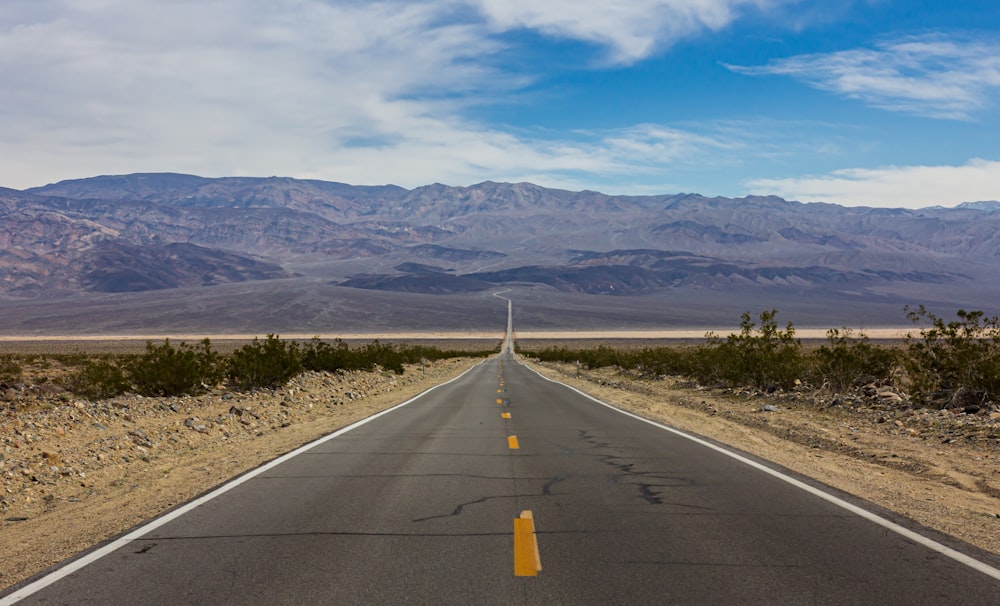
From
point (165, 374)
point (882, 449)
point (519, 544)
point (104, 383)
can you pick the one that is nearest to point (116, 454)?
point (104, 383)

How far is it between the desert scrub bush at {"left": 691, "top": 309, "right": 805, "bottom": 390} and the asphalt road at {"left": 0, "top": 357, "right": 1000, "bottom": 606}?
16.0 metres

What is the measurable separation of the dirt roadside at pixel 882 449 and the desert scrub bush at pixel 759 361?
2325mm

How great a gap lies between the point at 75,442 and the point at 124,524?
23.4 feet

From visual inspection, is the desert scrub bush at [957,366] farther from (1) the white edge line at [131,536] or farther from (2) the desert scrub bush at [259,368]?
(2) the desert scrub bush at [259,368]

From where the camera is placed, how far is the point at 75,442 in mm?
13891

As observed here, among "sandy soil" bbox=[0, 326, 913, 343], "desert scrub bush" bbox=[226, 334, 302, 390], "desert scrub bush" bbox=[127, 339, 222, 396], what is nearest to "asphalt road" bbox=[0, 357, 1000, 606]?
"desert scrub bush" bbox=[127, 339, 222, 396]

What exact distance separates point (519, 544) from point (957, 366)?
1579 centimetres

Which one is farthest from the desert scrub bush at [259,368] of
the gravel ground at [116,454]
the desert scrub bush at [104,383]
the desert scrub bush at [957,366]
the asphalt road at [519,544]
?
the desert scrub bush at [957,366]

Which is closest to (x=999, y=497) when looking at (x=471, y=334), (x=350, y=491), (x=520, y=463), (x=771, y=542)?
(x=771, y=542)

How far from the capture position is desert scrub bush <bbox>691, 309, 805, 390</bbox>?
26.0m

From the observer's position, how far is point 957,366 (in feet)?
59.4

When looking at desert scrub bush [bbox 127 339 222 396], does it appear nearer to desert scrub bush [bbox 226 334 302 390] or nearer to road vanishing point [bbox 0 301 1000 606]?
desert scrub bush [bbox 226 334 302 390]

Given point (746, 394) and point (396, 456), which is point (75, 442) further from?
point (746, 394)

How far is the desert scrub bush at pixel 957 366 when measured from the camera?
17203 millimetres
